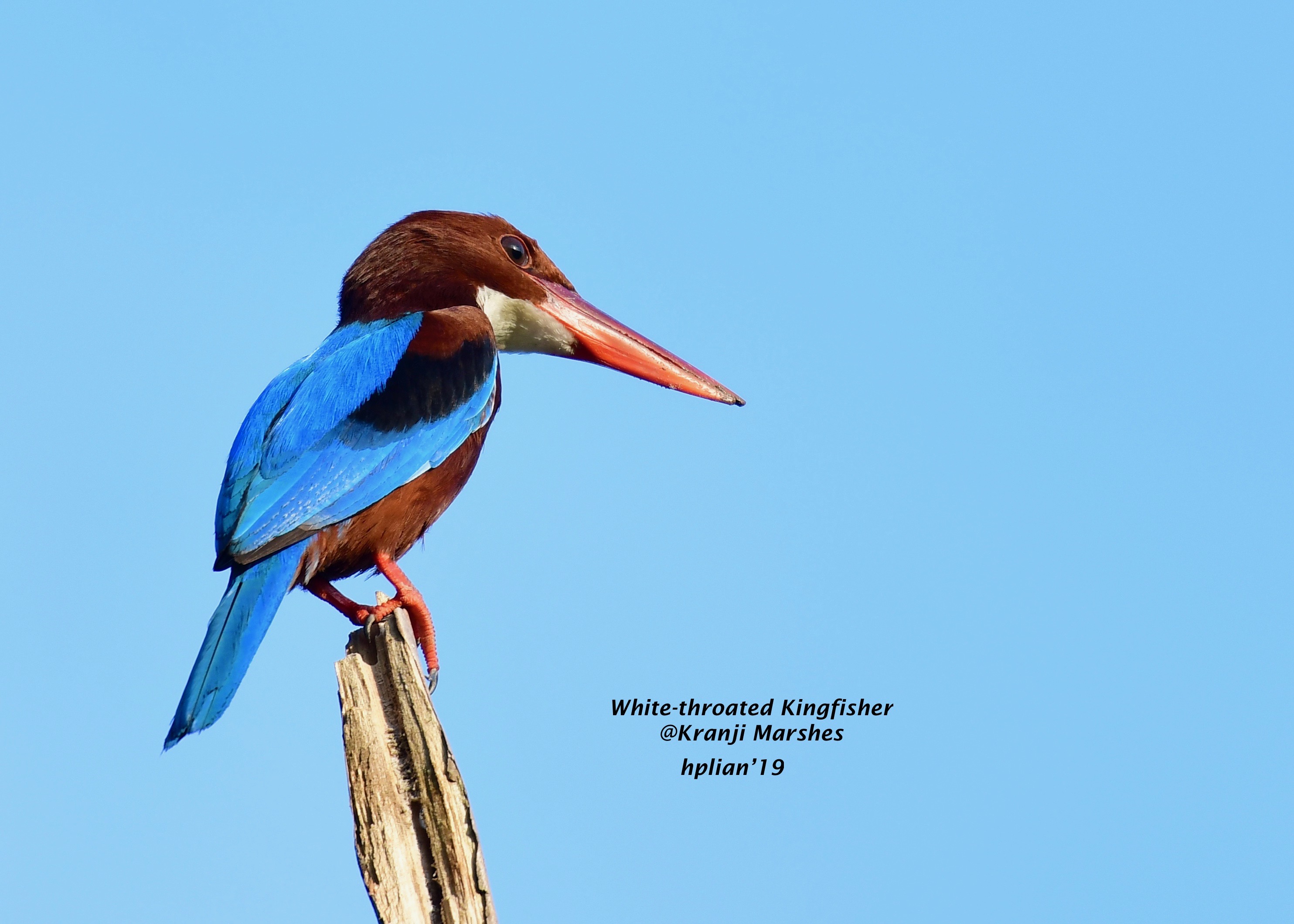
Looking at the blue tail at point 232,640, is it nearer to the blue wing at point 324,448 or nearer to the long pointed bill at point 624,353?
the blue wing at point 324,448

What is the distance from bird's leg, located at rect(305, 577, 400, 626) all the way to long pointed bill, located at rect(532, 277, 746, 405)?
6.62ft

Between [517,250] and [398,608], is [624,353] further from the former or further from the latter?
[398,608]

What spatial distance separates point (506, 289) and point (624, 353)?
0.69m

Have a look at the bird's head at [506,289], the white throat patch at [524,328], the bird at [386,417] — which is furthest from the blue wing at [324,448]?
the white throat patch at [524,328]

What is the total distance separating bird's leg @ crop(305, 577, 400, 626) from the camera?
4.82m

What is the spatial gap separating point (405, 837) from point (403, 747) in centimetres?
27

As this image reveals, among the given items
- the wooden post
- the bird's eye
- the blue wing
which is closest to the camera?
the wooden post

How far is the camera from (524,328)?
6.53 m

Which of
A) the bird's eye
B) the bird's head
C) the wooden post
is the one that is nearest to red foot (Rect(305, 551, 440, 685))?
the wooden post

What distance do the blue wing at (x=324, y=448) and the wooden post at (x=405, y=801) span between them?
1.05m

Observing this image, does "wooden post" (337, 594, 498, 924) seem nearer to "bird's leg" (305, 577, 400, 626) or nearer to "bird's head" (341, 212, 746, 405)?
"bird's leg" (305, 577, 400, 626)

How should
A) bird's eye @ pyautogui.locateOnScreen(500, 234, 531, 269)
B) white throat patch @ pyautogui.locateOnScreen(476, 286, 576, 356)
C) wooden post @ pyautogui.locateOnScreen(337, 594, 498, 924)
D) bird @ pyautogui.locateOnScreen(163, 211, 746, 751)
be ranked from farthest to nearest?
bird's eye @ pyautogui.locateOnScreen(500, 234, 531, 269)
white throat patch @ pyautogui.locateOnScreen(476, 286, 576, 356)
bird @ pyautogui.locateOnScreen(163, 211, 746, 751)
wooden post @ pyautogui.locateOnScreen(337, 594, 498, 924)

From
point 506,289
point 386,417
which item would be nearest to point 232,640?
point 386,417

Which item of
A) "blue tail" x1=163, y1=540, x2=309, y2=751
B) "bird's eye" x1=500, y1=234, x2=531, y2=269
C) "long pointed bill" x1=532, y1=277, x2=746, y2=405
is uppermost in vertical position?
"bird's eye" x1=500, y1=234, x2=531, y2=269
